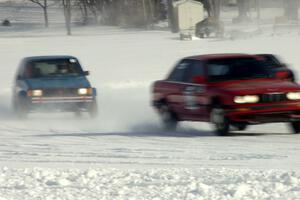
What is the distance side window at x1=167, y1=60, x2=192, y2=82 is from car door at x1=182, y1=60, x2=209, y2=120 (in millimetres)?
108

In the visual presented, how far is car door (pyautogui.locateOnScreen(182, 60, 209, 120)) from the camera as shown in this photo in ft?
52.8

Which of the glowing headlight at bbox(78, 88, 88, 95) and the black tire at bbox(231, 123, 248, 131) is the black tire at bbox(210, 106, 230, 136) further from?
the glowing headlight at bbox(78, 88, 88, 95)

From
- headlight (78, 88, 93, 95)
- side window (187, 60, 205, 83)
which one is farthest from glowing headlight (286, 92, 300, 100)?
headlight (78, 88, 93, 95)

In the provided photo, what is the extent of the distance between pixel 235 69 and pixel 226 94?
47.9 inches

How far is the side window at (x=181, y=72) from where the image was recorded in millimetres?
17219

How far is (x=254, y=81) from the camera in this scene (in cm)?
1614

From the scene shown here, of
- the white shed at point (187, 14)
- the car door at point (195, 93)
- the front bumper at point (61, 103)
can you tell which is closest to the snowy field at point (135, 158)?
the front bumper at point (61, 103)

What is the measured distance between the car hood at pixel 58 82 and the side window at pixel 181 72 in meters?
4.23

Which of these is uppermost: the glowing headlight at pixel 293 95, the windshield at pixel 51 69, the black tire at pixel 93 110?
the glowing headlight at pixel 293 95

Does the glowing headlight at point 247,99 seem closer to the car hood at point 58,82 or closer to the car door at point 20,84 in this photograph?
the car hood at point 58,82

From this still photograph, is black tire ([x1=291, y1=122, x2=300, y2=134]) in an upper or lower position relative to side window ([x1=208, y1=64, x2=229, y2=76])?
lower

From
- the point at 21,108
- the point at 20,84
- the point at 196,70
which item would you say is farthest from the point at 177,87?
the point at 20,84

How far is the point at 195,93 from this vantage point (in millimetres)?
16344

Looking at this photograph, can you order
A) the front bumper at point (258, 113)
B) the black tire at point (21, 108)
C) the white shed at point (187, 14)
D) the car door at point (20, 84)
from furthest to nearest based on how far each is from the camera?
the white shed at point (187, 14)
the car door at point (20, 84)
the black tire at point (21, 108)
the front bumper at point (258, 113)
